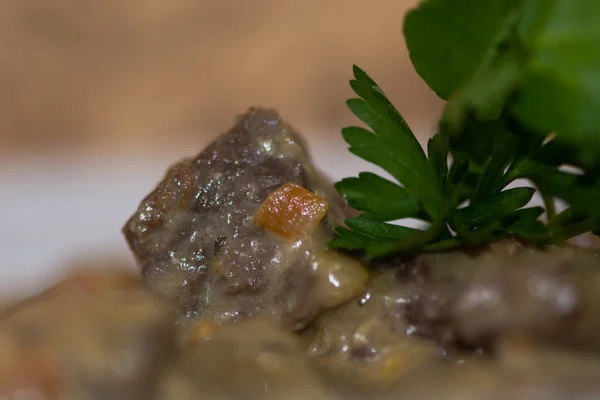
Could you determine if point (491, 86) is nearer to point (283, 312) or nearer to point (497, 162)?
point (497, 162)

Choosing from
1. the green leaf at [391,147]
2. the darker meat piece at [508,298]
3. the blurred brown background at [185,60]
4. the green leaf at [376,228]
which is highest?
the blurred brown background at [185,60]

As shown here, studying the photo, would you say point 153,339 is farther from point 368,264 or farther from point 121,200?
point 121,200

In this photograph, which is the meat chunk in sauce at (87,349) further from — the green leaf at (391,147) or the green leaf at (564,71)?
the green leaf at (564,71)

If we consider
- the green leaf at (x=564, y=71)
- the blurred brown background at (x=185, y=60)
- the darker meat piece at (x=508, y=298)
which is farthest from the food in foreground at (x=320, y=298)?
the blurred brown background at (x=185, y=60)

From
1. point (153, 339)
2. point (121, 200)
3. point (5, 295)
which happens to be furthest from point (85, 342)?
point (121, 200)

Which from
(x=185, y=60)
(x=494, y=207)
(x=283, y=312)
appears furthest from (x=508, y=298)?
(x=185, y=60)

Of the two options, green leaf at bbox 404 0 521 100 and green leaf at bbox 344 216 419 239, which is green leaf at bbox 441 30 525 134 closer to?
green leaf at bbox 404 0 521 100

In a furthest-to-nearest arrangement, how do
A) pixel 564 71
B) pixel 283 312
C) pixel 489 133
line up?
1. pixel 283 312
2. pixel 489 133
3. pixel 564 71
